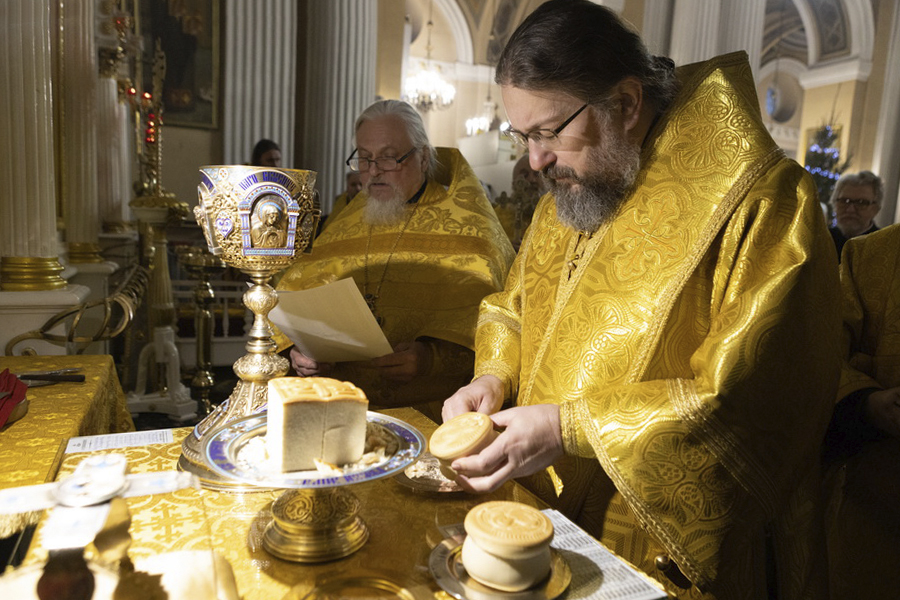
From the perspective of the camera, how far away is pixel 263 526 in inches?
42.1

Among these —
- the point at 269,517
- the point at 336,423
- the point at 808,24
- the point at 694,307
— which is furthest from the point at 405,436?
the point at 808,24

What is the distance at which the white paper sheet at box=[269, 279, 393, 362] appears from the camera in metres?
1.65

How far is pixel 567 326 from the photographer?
153 cm

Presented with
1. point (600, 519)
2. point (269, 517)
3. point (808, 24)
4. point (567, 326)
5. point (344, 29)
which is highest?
point (808, 24)

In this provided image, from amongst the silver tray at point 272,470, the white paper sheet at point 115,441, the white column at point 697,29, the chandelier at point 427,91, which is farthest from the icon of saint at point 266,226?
the chandelier at point 427,91

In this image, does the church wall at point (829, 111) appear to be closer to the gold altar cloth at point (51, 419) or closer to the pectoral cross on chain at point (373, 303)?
the pectoral cross on chain at point (373, 303)

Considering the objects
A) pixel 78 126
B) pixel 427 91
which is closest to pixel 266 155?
pixel 78 126

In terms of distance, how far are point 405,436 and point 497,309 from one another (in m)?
0.93

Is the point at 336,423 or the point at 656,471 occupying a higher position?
the point at 336,423

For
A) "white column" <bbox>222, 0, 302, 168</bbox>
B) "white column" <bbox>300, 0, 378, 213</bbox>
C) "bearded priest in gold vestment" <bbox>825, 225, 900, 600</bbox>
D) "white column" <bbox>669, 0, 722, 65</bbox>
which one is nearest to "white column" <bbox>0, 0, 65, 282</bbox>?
"bearded priest in gold vestment" <bbox>825, 225, 900, 600</bbox>

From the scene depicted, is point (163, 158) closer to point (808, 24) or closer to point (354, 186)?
point (354, 186)

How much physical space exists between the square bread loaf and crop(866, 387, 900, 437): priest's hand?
1.44 metres

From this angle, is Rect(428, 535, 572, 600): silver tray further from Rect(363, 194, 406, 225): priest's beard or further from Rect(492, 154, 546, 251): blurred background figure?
Rect(492, 154, 546, 251): blurred background figure

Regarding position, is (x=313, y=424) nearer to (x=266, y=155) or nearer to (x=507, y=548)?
(x=507, y=548)
